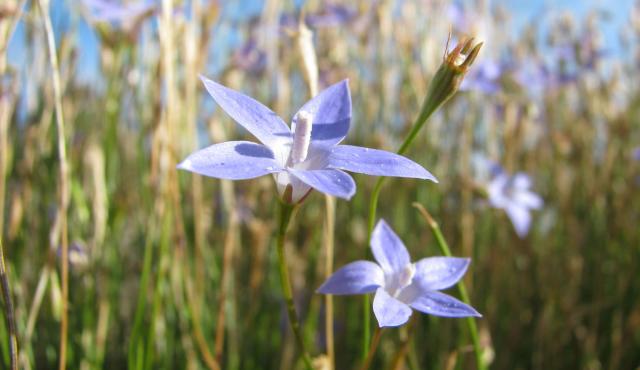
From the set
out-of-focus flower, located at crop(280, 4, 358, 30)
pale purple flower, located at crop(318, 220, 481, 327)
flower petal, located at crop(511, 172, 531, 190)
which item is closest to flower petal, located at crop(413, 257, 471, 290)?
pale purple flower, located at crop(318, 220, 481, 327)

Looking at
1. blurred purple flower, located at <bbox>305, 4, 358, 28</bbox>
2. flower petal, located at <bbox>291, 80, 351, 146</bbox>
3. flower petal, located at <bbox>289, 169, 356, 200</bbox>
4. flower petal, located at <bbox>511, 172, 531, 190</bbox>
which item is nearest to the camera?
flower petal, located at <bbox>289, 169, 356, 200</bbox>

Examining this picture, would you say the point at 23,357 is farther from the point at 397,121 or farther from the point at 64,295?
the point at 397,121

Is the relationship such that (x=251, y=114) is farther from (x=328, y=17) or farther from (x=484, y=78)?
(x=328, y=17)

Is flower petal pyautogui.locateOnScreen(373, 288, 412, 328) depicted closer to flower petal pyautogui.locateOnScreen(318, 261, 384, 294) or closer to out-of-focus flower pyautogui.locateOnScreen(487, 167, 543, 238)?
flower petal pyautogui.locateOnScreen(318, 261, 384, 294)

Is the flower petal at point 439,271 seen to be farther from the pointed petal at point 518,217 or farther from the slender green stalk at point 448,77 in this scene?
the pointed petal at point 518,217

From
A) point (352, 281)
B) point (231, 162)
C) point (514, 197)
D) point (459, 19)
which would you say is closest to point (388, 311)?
point (352, 281)

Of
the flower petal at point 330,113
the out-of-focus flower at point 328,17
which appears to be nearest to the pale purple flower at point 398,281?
the flower petal at point 330,113

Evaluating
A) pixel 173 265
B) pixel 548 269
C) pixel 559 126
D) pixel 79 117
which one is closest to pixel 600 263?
pixel 548 269
